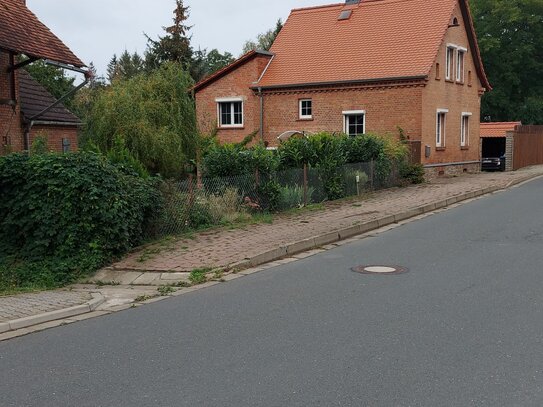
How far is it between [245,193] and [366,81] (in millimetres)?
15417

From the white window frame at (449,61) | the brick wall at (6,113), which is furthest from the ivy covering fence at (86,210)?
the white window frame at (449,61)

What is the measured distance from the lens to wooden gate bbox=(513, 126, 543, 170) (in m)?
34.8

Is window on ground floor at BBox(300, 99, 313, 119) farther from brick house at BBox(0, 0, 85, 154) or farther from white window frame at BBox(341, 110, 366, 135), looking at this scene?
brick house at BBox(0, 0, 85, 154)

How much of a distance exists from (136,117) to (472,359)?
42.3 feet

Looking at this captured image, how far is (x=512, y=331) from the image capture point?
594 centimetres

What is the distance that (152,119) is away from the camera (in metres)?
16.9

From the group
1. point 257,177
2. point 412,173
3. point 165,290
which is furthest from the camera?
point 412,173

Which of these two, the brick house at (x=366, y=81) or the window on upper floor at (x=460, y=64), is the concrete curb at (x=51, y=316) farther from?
the window on upper floor at (x=460, y=64)

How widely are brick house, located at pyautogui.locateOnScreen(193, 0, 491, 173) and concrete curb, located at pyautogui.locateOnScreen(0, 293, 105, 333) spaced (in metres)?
19.7

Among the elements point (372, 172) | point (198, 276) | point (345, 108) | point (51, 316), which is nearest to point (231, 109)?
point (345, 108)

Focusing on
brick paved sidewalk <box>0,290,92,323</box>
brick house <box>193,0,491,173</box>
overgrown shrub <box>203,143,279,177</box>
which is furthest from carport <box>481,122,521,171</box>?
brick paved sidewalk <box>0,290,92,323</box>

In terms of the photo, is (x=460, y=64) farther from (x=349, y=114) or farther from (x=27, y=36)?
(x=27, y=36)

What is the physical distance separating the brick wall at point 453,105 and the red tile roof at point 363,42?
0.87 meters

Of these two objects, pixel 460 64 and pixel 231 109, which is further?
pixel 231 109
